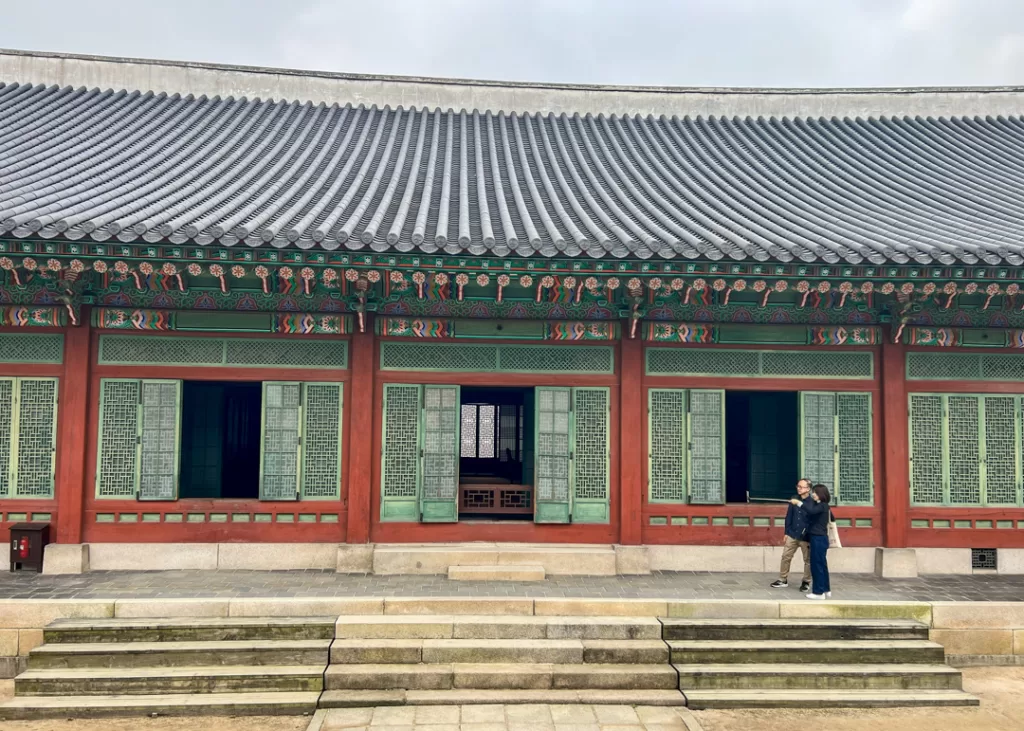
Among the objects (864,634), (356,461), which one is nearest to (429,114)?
(356,461)

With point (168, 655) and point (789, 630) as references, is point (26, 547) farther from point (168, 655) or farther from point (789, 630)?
point (789, 630)

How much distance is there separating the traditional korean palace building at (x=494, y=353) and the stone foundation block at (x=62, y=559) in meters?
0.18

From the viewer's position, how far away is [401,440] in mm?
9352

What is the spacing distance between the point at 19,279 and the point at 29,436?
2125 millimetres

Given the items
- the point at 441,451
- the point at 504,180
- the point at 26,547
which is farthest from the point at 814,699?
the point at 26,547

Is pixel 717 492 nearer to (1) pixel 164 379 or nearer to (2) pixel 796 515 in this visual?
(2) pixel 796 515

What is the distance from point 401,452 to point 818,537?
5.57 m

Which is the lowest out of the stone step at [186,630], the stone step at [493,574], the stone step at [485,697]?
the stone step at [485,697]

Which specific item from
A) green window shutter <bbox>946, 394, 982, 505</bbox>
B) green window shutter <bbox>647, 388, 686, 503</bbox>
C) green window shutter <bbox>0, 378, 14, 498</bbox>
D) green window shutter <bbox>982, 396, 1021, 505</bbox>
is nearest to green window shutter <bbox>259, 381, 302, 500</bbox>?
green window shutter <bbox>0, 378, 14, 498</bbox>

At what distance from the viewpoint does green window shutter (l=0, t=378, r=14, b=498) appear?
8.94 metres

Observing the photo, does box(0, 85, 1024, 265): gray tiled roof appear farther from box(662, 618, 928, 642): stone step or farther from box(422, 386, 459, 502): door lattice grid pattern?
box(662, 618, 928, 642): stone step

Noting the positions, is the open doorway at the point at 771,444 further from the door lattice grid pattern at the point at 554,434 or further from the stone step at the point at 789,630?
the stone step at the point at 789,630

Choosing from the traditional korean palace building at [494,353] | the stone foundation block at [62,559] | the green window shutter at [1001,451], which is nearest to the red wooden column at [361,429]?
the traditional korean palace building at [494,353]

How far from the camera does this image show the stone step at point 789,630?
730 centimetres
